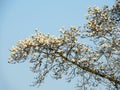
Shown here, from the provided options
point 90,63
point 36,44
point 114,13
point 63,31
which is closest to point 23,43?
point 36,44

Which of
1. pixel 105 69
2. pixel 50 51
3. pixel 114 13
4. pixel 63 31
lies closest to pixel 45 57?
pixel 50 51

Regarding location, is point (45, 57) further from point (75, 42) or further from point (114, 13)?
point (114, 13)

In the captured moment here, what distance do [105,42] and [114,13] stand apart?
7.00 ft

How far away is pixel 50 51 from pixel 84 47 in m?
2.19

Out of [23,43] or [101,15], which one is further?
[101,15]

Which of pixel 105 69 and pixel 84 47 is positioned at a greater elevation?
pixel 84 47

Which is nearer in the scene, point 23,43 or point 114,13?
point 23,43

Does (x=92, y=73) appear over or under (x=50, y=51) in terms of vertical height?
under

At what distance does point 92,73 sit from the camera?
2133 centimetres

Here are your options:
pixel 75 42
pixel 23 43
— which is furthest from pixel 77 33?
Answer: pixel 23 43

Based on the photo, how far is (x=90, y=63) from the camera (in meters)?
21.0

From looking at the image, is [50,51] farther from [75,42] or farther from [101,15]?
[101,15]

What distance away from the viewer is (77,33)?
21906mm

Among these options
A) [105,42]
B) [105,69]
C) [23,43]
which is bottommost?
[105,69]
